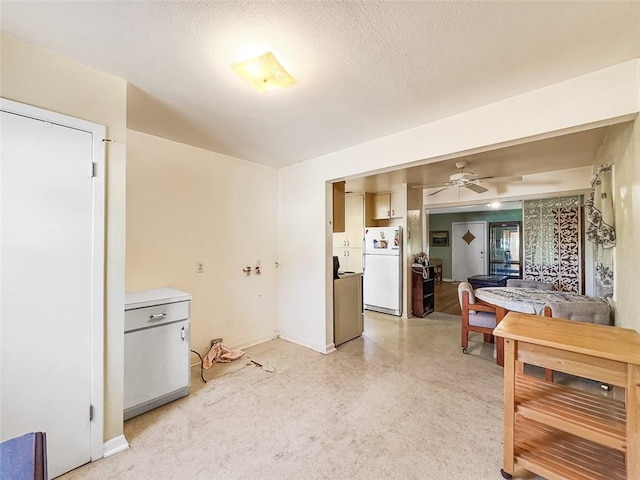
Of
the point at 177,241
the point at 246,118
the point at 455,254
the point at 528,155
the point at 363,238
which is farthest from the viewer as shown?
the point at 455,254

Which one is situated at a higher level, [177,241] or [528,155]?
[528,155]

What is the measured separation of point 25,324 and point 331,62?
2.21 meters

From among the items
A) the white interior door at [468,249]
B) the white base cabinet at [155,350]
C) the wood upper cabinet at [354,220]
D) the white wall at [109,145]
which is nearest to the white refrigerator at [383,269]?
the wood upper cabinet at [354,220]

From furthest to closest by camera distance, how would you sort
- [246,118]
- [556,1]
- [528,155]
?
[528,155], [246,118], [556,1]

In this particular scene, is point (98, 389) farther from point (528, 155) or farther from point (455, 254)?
point (455, 254)

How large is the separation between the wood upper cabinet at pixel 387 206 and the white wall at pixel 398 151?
2219 millimetres

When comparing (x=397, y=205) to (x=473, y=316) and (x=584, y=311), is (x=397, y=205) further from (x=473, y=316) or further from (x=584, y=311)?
(x=584, y=311)

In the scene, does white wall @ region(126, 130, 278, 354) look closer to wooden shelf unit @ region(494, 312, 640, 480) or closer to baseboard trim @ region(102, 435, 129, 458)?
baseboard trim @ region(102, 435, 129, 458)

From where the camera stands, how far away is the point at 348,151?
10.3 ft

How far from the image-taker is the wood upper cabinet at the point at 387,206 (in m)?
5.23

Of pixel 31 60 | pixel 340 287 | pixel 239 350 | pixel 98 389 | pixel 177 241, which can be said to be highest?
pixel 31 60

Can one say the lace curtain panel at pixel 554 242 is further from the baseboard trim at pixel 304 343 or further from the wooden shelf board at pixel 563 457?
the baseboard trim at pixel 304 343

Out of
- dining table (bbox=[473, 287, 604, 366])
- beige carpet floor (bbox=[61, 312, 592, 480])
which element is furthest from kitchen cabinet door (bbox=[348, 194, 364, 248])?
beige carpet floor (bbox=[61, 312, 592, 480])

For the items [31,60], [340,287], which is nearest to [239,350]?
[340,287]
